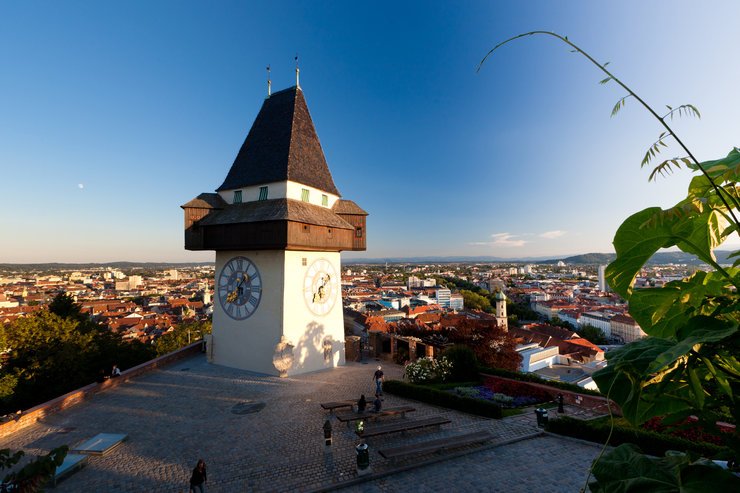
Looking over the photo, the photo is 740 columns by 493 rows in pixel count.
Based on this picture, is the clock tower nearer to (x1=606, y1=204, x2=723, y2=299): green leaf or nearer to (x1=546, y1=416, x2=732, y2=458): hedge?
(x1=546, y1=416, x2=732, y2=458): hedge

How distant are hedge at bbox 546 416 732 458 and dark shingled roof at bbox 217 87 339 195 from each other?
1480cm

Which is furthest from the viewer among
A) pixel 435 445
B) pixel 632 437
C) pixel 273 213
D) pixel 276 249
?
pixel 276 249

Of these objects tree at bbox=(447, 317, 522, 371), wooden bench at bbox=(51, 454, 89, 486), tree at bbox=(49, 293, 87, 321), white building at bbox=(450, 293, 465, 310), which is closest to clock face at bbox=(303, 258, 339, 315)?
tree at bbox=(447, 317, 522, 371)

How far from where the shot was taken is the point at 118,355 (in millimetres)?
21078

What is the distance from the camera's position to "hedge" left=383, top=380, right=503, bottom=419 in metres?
11.9

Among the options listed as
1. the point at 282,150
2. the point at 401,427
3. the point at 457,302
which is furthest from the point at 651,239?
the point at 457,302

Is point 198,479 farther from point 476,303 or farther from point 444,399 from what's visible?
point 476,303

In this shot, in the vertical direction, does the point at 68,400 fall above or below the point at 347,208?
below

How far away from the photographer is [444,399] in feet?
42.4

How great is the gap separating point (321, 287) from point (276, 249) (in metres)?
3.44

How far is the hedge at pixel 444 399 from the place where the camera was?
39.1 feet

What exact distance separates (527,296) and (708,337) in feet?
416

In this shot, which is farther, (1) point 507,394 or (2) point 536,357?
(2) point 536,357

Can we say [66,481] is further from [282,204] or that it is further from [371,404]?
[282,204]
